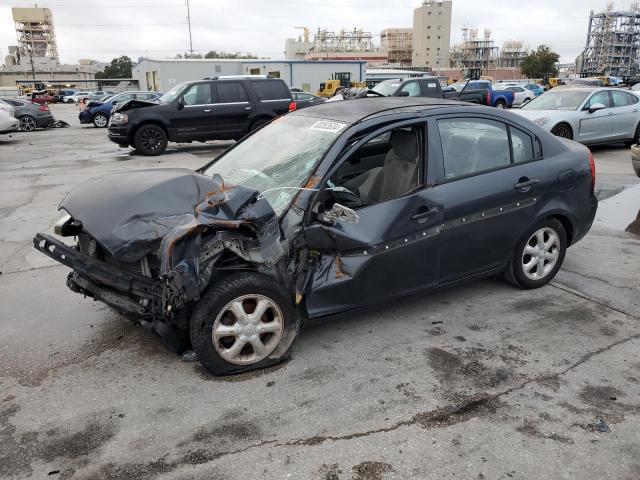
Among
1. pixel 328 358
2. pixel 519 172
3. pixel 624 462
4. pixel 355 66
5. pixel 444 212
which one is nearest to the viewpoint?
pixel 624 462

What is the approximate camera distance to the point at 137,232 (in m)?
3.12

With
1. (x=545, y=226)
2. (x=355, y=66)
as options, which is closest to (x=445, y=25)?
(x=355, y=66)

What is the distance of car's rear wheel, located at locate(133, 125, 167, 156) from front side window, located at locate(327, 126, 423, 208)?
424 inches

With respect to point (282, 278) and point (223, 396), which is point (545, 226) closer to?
point (282, 278)

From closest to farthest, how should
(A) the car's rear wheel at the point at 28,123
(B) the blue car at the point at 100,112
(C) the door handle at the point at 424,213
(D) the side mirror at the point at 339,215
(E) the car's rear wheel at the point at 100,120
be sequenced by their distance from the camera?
(D) the side mirror at the point at 339,215 → (C) the door handle at the point at 424,213 → (A) the car's rear wheel at the point at 28,123 → (B) the blue car at the point at 100,112 → (E) the car's rear wheel at the point at 100,120

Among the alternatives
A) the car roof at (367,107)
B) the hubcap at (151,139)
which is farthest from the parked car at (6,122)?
the car roof at (367,107)

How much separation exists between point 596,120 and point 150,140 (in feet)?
36.1

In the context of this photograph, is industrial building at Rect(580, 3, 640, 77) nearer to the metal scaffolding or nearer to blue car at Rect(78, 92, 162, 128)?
blue car at Rect(78, 92, 162, 128)

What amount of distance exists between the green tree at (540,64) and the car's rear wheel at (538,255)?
104m

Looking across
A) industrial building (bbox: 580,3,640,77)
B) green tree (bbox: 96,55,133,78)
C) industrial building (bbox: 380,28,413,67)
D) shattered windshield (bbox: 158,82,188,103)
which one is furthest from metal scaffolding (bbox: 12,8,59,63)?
shattered windshield (bbox: 158,82,188,103)

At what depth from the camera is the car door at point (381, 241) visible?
3.51 meters

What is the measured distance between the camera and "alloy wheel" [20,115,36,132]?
22.6 meters

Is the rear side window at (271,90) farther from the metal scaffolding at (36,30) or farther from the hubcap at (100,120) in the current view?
the metal scaffolding at (36,30)

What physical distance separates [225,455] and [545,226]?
3.27 m
